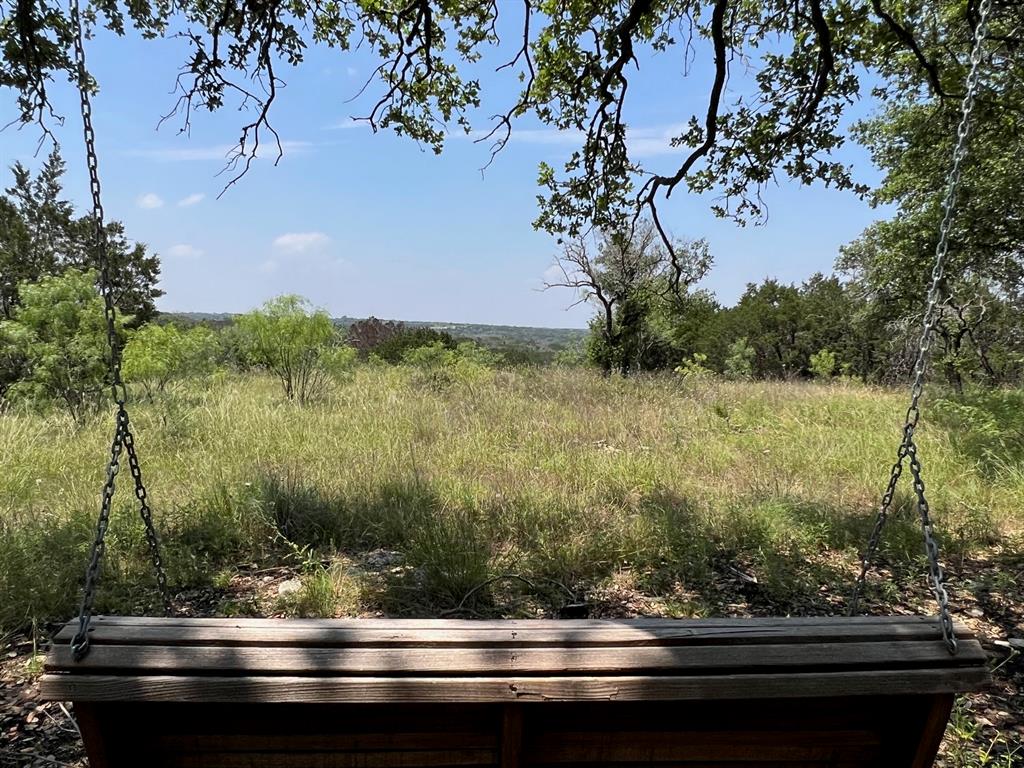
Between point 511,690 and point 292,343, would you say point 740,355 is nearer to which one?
point 292,343

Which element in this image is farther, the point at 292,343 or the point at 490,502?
the point at 292,343

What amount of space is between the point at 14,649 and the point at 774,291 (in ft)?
106

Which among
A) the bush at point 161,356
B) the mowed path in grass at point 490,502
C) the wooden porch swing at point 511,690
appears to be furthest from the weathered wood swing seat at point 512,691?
the bush at point 161,356

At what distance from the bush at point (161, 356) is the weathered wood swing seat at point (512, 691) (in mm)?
7289

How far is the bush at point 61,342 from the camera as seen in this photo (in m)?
6.82

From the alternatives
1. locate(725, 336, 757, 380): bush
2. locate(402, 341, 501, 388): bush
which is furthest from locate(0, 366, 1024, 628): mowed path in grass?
locate(725, 336, 757, 380): bush

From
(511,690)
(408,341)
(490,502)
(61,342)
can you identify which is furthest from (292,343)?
(408,341)

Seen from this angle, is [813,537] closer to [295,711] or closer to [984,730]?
[984,730]

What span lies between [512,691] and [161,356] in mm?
8182

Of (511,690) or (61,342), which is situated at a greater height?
(61,342)

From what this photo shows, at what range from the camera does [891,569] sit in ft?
11.7

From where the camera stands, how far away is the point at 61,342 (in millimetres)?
6957

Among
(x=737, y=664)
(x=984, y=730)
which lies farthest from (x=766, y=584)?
(x=737, y=664)

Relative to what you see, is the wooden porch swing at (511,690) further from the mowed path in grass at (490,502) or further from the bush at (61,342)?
the bush at (61,342)
